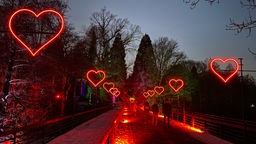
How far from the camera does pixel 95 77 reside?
127 ft

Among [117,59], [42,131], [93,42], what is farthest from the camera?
[117,59]

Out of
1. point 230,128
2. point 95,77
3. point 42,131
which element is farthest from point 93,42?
point 42,131

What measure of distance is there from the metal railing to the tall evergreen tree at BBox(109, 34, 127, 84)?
2419 centimetres

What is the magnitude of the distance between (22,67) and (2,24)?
10.1ft

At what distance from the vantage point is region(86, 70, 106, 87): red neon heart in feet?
112

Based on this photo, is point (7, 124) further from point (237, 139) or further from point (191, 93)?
point (191, 93)

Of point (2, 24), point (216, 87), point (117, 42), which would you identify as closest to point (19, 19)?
point (2, 24)

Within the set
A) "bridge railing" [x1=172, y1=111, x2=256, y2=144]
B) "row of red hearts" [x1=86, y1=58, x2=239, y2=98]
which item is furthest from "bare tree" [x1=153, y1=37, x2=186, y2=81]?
"bridge railing" [x1=172, y1=111, x2=256, y2=144]

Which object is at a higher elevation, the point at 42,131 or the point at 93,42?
the point at 93,42

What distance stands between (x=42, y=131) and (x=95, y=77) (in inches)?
947

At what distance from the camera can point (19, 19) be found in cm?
1758

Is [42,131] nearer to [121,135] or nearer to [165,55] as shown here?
[121,135]

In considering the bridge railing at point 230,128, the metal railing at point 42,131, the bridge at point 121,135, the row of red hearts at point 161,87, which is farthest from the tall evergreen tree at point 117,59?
the bridge railing at point 230,128

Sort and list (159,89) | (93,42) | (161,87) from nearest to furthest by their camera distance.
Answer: (161,87), (159,89), (93,42)
